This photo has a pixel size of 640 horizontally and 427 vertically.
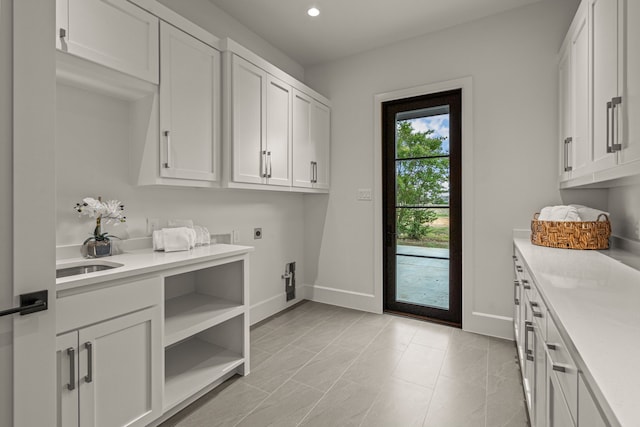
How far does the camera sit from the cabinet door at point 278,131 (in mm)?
2715

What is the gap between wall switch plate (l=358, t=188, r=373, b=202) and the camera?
3.42 meters

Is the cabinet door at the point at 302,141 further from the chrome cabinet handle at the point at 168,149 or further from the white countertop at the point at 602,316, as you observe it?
the white countertop at the point at 602,316

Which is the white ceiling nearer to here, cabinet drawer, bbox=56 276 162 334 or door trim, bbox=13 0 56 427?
door trim, bbox=13 0 56 427

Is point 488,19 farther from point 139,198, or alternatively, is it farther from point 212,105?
point 139,198

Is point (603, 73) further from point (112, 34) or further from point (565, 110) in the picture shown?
point (112, 34)

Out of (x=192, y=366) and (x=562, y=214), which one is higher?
(x=562, y=214)

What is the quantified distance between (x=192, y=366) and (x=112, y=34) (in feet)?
6.67

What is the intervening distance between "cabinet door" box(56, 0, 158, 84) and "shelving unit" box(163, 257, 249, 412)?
1.27 meters

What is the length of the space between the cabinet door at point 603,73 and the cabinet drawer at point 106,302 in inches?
90.1

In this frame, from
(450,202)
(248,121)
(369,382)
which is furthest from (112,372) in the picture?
(450,202)

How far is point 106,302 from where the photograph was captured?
1390 millimetres

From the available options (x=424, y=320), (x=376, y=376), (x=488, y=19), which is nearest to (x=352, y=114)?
(x=488, y=19)

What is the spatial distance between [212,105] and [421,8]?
2.03m

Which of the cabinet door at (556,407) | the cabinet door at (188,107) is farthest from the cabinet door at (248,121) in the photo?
the cabinet door at (556,407)
